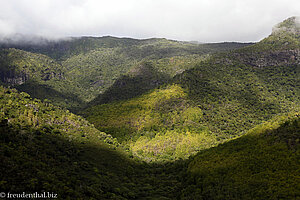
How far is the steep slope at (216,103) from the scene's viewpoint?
12625 centimetres

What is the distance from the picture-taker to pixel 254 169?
60562 millimetres

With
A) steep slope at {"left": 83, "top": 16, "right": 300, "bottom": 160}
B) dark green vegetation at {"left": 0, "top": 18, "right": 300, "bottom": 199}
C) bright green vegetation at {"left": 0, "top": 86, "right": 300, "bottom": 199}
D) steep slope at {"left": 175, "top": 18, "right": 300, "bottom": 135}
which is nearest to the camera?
bright green vegetation at {"left": 0, "top": 86, "right": 300, "bottom": 199}

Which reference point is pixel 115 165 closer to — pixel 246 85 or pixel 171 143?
pixel 171 143

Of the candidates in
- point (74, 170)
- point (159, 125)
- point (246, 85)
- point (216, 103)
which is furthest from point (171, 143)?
point (246, 85)

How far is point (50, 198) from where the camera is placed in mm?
37750

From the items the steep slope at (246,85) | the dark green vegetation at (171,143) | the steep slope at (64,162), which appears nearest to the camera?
the steep slope at (64,162)

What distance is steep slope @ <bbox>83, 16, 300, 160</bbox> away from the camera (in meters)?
126

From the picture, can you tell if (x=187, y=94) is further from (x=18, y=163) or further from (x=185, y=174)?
(x=18, y=163)

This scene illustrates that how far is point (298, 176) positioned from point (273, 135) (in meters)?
24.1

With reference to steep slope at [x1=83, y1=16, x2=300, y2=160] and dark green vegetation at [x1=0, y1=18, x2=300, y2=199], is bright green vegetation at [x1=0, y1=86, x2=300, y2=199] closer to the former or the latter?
dark green vegetation at [x1=0, y1=18, x2=300, y2=199]

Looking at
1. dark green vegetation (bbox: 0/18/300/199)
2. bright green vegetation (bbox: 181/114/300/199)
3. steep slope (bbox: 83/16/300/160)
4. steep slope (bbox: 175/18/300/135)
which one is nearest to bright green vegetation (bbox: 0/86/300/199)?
bright green vegetation (bbox: 181/114/300/199)

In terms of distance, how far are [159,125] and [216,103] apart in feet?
147

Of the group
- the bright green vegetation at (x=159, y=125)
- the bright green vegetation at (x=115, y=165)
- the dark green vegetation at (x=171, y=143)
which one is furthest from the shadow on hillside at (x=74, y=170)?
the bright green vegetation at (x=159, y=125)

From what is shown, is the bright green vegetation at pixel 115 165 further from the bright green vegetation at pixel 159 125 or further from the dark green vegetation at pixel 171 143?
the bright green vegetation at pixel 159 125
